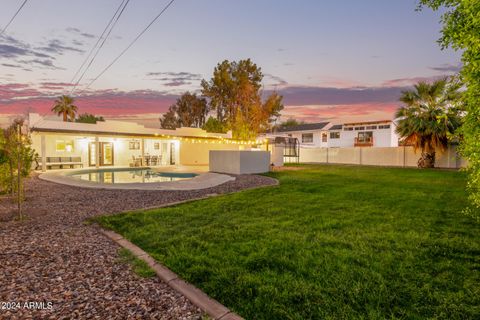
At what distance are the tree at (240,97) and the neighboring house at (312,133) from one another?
19.5ft

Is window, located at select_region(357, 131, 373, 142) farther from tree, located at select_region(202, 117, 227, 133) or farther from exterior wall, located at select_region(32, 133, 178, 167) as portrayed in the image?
→ exterior wall, located at select_region(32, 133, 178, 167)

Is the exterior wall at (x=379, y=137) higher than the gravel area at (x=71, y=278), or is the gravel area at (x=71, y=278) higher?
the exterior wall at (x=379, y=137)

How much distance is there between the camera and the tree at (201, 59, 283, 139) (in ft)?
119

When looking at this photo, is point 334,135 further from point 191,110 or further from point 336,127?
point 191,110

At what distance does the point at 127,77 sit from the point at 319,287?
67.2 ft

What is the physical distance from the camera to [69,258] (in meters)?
3.80

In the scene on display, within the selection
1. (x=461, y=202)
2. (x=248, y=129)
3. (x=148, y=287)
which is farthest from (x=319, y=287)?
(x=248, y=129)

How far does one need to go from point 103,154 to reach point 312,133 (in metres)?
30.0

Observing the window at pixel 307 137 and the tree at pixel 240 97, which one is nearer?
the tree at pixel 240 97

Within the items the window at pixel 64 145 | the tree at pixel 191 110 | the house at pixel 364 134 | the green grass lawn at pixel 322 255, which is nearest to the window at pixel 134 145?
the window at pixel 64 145

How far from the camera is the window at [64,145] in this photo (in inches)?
830

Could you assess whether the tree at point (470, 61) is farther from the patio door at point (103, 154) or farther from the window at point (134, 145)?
the window at point (134, 145)

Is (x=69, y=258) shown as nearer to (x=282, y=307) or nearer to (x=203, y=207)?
(x=282, y=307)

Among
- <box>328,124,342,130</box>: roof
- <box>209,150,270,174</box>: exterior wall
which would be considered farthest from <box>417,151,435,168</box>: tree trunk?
<box>328,124,342,130</box>: roof
